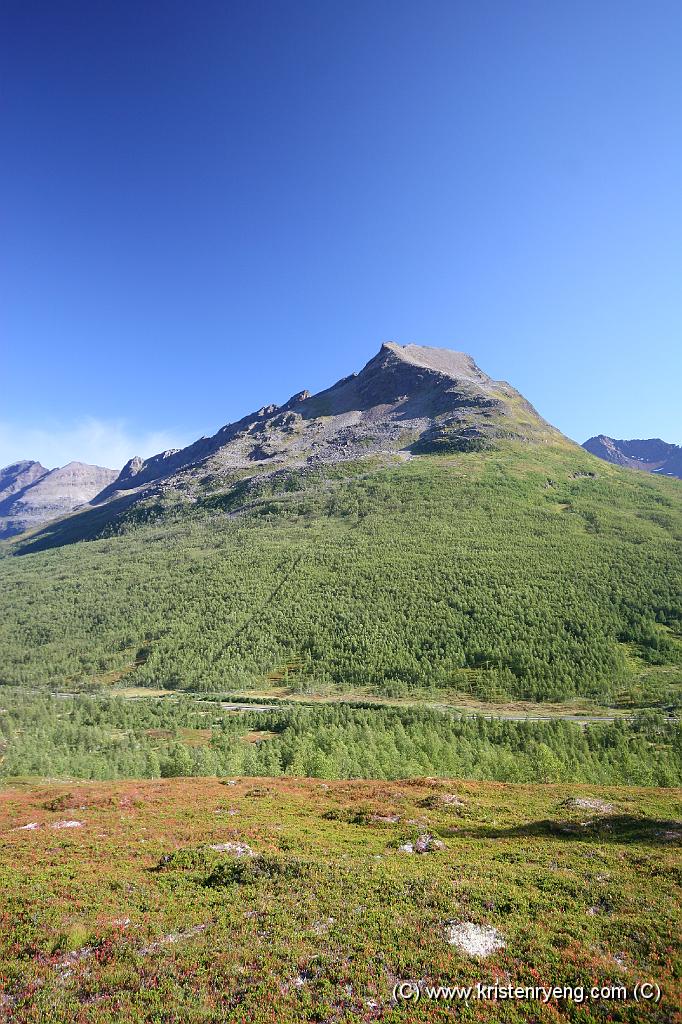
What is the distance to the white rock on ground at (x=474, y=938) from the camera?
15875mm

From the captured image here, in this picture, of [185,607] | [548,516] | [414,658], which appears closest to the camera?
[414,658]

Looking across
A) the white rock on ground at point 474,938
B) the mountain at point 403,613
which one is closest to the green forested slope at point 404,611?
the mountain at point 403,613

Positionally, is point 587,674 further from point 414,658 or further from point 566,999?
point 566,999

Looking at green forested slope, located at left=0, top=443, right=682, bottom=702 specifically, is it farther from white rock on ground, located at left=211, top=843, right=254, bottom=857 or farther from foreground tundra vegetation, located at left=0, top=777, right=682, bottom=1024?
white rock on ground, located at left=211, top=843, right=254, bottom=857

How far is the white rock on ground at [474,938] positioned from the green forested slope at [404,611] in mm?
84746

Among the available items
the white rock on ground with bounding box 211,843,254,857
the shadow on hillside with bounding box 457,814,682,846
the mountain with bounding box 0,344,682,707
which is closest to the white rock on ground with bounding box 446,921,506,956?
the white rock on ground with bounding box 211,843,254,857

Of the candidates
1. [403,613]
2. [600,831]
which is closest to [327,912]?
[600,831]

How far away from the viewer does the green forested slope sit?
103688 mm

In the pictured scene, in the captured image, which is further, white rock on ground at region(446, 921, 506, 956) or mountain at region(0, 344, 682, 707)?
mountain at region(0, 344, 682, 707)

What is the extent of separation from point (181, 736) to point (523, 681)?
237 ft

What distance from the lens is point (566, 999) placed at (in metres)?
13.4

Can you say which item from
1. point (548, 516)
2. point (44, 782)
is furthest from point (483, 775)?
point (548, 516)

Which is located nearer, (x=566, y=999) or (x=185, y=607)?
(x=566, y=999)

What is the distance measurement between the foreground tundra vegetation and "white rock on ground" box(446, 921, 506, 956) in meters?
0.07
